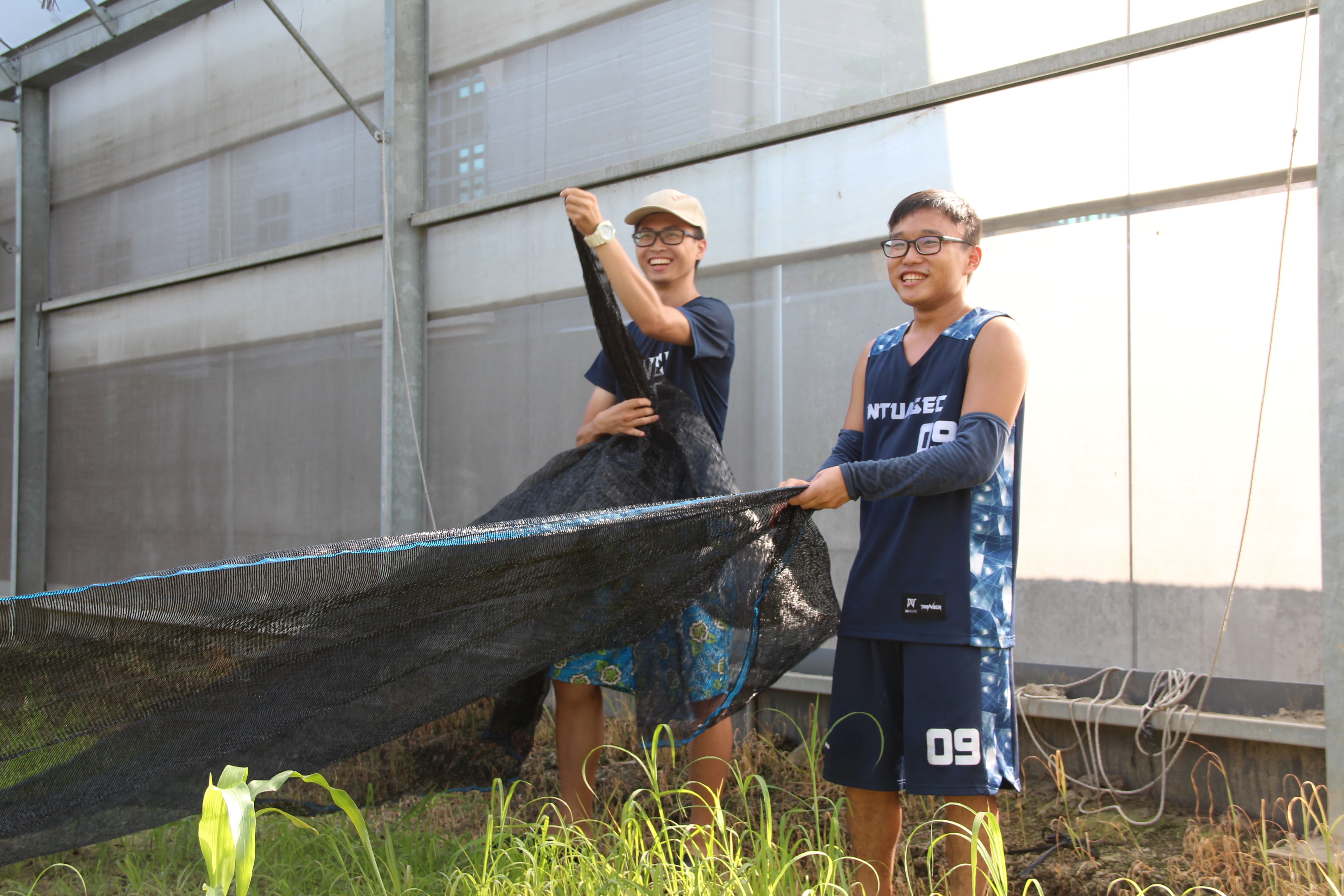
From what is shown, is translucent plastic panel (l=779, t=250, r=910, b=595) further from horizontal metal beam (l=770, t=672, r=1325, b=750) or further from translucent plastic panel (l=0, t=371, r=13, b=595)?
translucent plastic panel (l=0, t=371, r=13, b=595)

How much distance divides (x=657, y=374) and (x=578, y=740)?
81 cm

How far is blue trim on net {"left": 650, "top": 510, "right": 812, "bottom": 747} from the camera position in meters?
2.02

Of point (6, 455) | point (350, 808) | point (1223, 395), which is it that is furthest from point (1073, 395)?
point (6, 455)

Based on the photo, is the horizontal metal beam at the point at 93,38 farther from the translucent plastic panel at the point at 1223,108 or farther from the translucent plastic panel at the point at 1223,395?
the translucent plastic panel at the point at 1223,395

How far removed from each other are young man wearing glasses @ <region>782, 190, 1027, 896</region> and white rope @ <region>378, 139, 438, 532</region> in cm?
281

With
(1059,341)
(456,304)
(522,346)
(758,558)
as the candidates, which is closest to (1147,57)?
(1059,341)

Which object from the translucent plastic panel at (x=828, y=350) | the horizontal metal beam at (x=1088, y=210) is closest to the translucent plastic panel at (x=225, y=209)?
the horizontal metal beam at (x=1088, y=210)

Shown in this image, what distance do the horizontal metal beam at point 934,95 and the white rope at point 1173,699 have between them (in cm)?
16

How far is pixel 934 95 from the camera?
309 cm

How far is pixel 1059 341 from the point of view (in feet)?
9.70

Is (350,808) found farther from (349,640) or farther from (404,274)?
(404,274)

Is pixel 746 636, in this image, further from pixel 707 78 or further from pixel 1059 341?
pixel 707 78

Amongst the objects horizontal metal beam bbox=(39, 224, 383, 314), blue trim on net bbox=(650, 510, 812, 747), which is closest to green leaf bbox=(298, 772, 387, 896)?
blue trim on net bbox=(650, 510, 812, 747)

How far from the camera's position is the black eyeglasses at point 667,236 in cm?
237
